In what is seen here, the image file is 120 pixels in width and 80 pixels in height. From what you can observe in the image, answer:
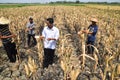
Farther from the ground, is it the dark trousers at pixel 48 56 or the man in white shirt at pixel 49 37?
the man in white shirt at pixel 49 37

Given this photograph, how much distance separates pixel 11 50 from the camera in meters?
7.62

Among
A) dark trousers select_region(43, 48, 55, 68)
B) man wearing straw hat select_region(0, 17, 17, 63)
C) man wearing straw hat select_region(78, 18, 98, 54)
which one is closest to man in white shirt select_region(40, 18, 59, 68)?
dark trousers select_region(43, 48, 55, 68)

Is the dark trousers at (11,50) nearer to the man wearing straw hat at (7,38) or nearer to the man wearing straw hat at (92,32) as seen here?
the man wearing straw hat at (7,38)

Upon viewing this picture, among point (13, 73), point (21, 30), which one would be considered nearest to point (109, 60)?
point (13, 73)

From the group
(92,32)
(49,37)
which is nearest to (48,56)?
(49,37)

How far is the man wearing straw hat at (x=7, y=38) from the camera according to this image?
726cm

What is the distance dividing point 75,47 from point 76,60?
2.06 m

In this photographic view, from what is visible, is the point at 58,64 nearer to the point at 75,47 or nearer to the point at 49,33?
the point at 49,33

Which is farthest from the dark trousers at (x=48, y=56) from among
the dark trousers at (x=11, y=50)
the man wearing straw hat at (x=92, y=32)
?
the man wearing straw hat at (x=92, y=32)

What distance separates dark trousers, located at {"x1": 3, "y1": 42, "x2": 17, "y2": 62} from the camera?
7512 mm

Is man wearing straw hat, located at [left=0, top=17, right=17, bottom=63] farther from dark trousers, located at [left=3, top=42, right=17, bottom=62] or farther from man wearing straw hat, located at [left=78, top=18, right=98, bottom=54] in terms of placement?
man wearing straw hat, located at [left=78, top=18, right=98, bottom=54]

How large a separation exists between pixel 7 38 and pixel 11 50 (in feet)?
1.43

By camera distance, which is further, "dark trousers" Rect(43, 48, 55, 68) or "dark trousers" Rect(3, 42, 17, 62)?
"dark trousers" Rect(3, 42, 17, 62)

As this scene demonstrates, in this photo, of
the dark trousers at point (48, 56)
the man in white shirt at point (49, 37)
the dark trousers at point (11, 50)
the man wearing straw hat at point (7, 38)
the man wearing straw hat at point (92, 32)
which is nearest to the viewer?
the man in white shirt at point (49, 37)
